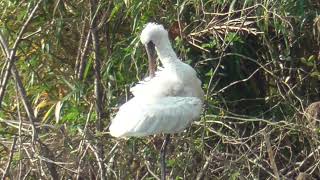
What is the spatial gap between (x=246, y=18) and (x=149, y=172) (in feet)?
3.58

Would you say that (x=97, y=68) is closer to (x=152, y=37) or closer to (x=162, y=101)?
(x=152, y=37)

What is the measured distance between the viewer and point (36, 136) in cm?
599

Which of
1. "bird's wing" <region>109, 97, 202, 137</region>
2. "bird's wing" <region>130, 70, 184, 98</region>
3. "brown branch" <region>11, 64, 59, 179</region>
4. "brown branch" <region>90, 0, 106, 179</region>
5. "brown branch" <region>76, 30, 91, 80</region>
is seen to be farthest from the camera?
"brown branch" <region>76, 30, 91, 80</region>

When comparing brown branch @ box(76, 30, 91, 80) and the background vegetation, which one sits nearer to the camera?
the background vegetation

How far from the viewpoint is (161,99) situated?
5.65 metres

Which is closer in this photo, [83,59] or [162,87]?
[162,87]

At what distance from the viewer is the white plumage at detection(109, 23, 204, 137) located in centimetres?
548

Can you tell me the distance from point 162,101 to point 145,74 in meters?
1.02

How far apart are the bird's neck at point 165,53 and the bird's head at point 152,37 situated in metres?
0.02

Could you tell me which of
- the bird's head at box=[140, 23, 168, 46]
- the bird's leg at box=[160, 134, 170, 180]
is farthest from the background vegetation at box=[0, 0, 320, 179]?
the bird's head at box=[140, 23, 168, 46]

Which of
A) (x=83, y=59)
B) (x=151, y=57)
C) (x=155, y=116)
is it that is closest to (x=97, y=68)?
(x=83, y=59)

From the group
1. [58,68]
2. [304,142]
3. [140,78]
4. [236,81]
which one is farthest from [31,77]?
[304,142]

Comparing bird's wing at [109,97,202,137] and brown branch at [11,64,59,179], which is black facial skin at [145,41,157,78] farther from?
brown branch at [11,64,59,179]

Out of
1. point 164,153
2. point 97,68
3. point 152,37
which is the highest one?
point 152,37
